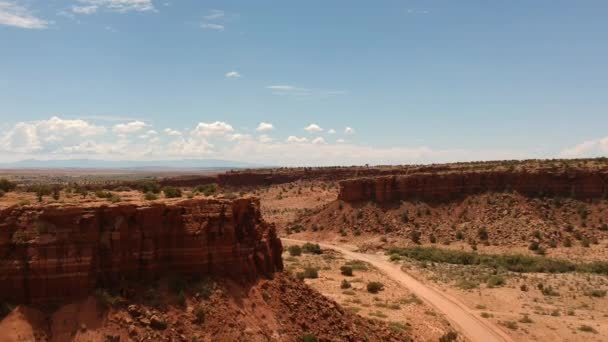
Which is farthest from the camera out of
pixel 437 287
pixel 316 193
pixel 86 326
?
pixel 316 193

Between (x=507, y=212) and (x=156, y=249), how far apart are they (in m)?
45.1

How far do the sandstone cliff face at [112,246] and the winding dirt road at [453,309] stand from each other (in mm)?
11865

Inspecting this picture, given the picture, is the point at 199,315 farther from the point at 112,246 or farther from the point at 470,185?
the point at 470,185

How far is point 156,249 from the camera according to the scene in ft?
54.3

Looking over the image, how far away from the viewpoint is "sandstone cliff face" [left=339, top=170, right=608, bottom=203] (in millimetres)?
56875

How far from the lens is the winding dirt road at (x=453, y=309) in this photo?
2506cm

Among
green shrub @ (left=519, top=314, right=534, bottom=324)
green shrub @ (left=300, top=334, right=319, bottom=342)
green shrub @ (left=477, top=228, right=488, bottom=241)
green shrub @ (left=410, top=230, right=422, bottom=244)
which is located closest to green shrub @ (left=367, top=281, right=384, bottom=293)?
green shrub @ (left=519, top=314, right=534, bottom=324)

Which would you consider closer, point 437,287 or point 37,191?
point 37,191

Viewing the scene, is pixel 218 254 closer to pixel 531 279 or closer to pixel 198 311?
pixel 198 311

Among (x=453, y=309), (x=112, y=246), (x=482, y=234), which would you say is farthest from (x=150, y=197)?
(x=482, y=234)

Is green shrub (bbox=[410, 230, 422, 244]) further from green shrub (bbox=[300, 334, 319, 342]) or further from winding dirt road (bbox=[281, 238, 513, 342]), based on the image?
green shrub (bbox=[300, 334, 319, 342])

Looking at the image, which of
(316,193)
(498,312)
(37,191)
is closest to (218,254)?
(37,191)

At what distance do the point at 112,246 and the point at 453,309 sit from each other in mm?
18817

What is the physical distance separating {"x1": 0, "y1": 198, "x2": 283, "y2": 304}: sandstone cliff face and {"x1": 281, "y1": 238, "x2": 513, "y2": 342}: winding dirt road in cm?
1186
